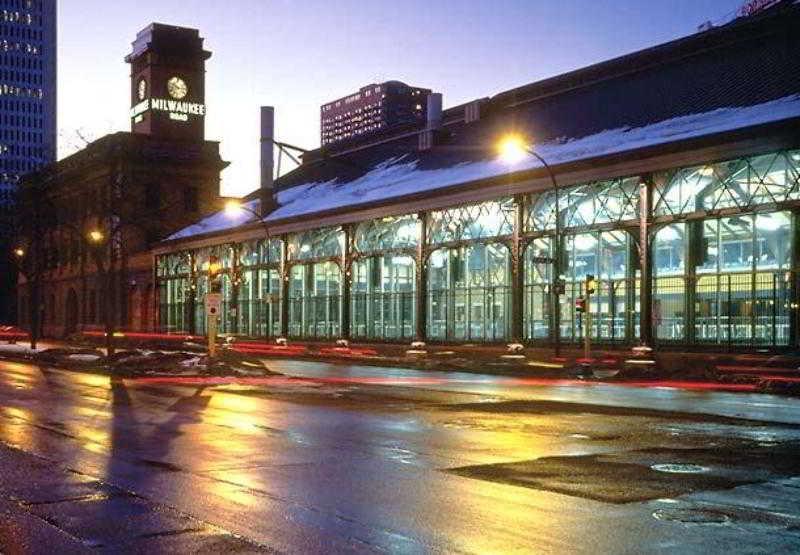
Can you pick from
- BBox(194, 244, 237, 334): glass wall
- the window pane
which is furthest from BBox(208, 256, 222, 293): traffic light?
BBox(194, 244, 237, 334): glass wall

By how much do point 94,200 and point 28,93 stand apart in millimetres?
119219

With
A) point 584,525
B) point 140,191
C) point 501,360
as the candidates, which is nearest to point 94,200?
point 140,191

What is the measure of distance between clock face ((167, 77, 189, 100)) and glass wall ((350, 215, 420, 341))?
139 ft

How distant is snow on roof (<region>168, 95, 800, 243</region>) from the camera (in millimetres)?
38188

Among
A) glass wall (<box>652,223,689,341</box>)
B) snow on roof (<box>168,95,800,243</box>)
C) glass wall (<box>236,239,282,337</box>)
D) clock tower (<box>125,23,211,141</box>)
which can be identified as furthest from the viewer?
clock tower (<box>125,23,211,141</box>)

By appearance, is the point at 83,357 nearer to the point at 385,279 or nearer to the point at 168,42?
the point at 385,279

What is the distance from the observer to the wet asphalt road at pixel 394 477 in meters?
8.96

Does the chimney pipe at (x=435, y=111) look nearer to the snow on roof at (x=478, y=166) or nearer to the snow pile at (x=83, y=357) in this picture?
the snow on roof at (x=478, y=166)

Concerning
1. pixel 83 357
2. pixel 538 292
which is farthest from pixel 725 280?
pixel 83 357

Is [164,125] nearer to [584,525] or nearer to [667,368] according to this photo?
[667,368]

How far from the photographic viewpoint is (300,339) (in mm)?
61750

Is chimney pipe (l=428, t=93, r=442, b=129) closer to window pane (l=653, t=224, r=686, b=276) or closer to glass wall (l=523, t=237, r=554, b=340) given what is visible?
glass wall (l=523, t=237, r=554, b=340)

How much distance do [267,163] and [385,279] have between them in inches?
740

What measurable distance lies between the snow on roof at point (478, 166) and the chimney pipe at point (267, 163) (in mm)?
890
